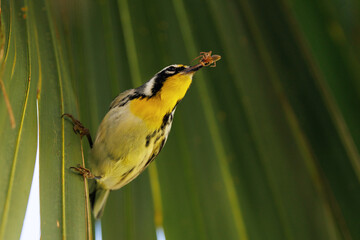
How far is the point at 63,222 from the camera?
2.32 feet

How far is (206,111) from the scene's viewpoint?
1.13 meters

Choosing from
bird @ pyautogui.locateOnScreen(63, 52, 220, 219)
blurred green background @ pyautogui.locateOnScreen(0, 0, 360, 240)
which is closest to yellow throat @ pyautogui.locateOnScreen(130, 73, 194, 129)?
bird @ pyautogui.locateOnScreen(63, 52, 220, 219)

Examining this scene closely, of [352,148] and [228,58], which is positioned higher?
[228,58]

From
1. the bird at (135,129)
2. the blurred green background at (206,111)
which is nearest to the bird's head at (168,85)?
the bird at (135,129)

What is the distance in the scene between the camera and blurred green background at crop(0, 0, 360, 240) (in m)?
0.77

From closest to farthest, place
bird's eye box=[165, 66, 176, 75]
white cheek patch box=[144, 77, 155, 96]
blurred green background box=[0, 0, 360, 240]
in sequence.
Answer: blurred green background box=[0, 0, 360, 240], bird's eye box=[165, 66, 176, 75], white cheek patch box=[144, 77, 155, 96]

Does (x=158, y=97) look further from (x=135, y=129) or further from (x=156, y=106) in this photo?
(x=135, y=129)

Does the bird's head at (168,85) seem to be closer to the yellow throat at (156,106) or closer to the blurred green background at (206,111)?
the yellow throat at (156,106)

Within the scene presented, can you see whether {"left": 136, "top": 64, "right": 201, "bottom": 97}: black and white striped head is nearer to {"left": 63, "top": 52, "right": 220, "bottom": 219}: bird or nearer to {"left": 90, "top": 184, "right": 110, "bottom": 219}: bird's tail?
{"left": 63, "top": 52, "right": 220, "bottom": 219}: bird

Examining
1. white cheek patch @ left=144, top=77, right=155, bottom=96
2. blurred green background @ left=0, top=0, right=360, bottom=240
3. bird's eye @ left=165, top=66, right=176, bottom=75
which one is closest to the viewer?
blurred green background @ left=0, top=0, right=360, bottom=240

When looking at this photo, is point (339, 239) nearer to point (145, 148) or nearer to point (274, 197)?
point (274, 197)

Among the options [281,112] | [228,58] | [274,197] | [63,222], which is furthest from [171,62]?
[63,222]

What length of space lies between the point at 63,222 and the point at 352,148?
55cm

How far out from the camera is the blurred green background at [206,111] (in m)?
0.77
